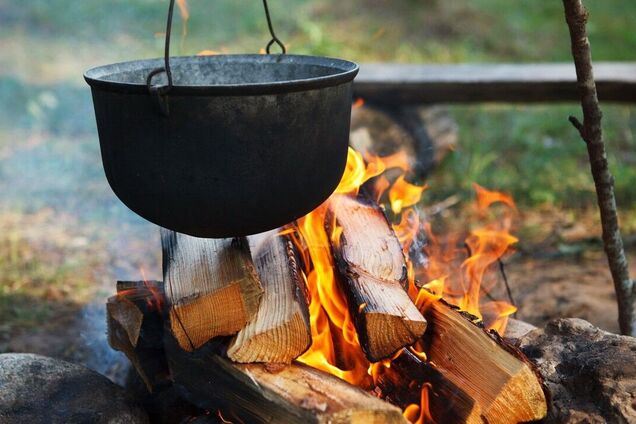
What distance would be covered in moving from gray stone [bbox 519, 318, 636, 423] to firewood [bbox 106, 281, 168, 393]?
1.19 meters

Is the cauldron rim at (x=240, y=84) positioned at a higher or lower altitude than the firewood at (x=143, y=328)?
higher

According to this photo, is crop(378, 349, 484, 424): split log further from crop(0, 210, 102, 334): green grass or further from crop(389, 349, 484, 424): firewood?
crop(0, 210, 102, 334): green grass

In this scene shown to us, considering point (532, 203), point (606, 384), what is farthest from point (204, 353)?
point (532, 203)

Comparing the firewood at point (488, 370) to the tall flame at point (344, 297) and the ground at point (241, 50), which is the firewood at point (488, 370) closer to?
the tall flame at point (344, 297)

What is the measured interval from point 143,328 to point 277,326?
0.67 metres

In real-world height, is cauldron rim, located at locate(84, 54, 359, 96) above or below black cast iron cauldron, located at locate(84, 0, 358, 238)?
above

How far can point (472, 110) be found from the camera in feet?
20.8

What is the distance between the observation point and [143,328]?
2.30m

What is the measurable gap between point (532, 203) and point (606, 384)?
9.32ft

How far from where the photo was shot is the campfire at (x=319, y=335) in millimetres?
1801

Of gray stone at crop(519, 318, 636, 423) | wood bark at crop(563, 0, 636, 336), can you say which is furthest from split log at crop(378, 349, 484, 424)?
wood bark at crop(563, 0, 636, 336)

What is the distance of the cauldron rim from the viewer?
5.21ft

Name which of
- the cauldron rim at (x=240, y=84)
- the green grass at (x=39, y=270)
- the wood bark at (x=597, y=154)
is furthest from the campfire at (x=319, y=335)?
the green grass at (x=39, y=270)

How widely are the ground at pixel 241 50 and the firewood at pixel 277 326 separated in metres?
0.95
